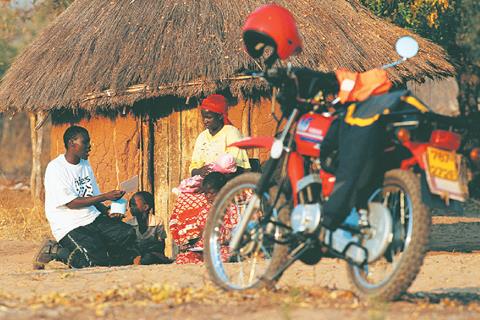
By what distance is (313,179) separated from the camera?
19.0 ft

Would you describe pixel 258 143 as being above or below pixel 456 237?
above

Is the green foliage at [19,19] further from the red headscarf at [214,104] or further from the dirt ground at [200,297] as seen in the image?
the dirt ground at [200,297]

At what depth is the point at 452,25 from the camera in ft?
51.6

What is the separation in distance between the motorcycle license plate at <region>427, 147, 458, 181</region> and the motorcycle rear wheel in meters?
0.12

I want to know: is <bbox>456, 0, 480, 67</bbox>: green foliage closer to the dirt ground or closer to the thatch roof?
the thatch roof

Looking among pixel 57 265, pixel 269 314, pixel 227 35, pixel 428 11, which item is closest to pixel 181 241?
pixel 57 265

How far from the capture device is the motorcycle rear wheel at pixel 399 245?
520 centimetres

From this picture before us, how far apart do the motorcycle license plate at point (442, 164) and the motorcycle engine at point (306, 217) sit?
0.73 m

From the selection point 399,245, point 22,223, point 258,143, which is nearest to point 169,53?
point 22,223

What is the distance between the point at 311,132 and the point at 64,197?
3.95 metres

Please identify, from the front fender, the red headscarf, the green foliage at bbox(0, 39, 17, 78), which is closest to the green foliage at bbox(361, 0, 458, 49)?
the red headscarf

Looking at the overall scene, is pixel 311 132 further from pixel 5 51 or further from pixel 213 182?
pixel 5 51

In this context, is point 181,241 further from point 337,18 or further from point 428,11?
point 428,11

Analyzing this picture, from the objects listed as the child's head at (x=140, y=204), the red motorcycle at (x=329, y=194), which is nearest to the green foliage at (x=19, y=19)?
the child's head at (x=140, y=204)
